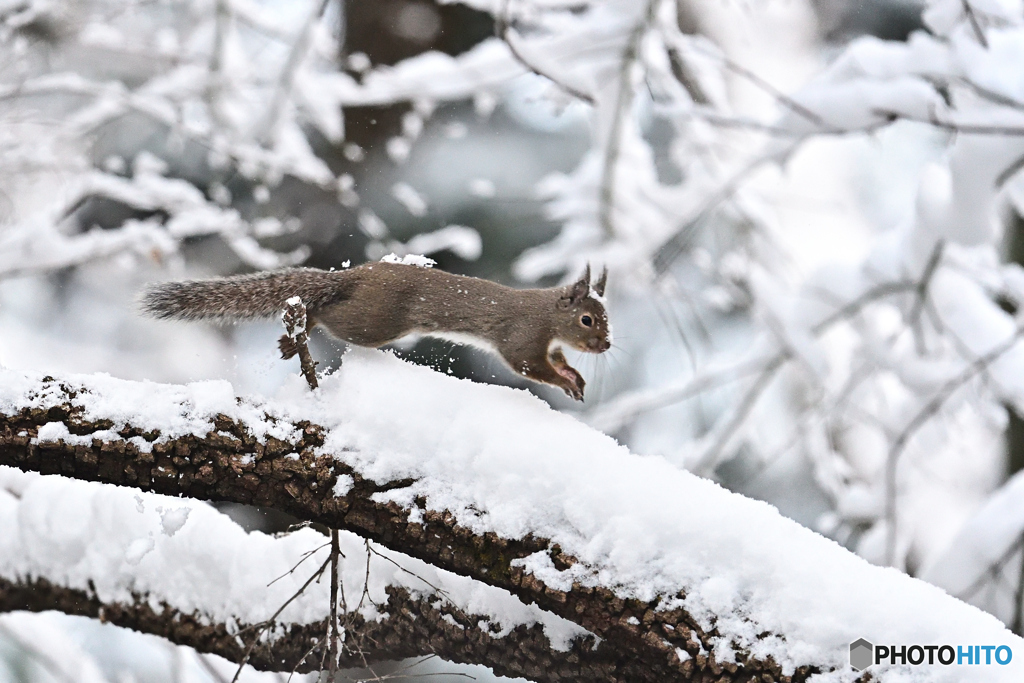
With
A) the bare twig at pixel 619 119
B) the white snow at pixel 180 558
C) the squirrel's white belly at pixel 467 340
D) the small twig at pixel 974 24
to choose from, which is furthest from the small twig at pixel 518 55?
the white snow at pixel 180 558

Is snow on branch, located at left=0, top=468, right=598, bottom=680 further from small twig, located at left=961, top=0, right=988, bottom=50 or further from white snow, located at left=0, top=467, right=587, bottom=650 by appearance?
small twig, located at left=961, top=0, right=988, bottom=50

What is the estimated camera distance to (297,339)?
147 centimetres

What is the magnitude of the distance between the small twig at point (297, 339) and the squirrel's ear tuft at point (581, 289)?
62cm

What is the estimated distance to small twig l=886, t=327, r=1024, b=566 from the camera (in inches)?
98.6

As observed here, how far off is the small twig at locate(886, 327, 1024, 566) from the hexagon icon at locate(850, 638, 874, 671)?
167cm

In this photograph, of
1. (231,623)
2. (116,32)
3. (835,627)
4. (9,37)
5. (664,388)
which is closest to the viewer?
(835,627)

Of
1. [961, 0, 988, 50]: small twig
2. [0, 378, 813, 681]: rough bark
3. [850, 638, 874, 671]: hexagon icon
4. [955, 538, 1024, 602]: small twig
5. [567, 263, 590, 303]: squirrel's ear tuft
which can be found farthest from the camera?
[955, 538, 1024, 602]: small twig

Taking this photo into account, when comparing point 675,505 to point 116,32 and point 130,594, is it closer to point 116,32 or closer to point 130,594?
point 130,594

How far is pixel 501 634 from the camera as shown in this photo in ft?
4.47

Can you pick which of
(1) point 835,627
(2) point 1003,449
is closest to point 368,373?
(1) point 835,627

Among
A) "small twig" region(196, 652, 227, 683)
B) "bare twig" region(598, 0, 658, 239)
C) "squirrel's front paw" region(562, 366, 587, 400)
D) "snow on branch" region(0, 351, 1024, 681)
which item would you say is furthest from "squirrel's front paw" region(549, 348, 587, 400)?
"bare twig" region(598, 0, 658, 239)

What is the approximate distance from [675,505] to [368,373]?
21.7 inches

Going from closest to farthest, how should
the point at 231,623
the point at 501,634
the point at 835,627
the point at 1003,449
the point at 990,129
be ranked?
the point at 835,627 → the point at 501,634 → the point at 231,623 → the point at 990,129 → the point at 1003,449

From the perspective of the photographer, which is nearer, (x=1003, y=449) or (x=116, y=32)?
(x=116, y=32)
